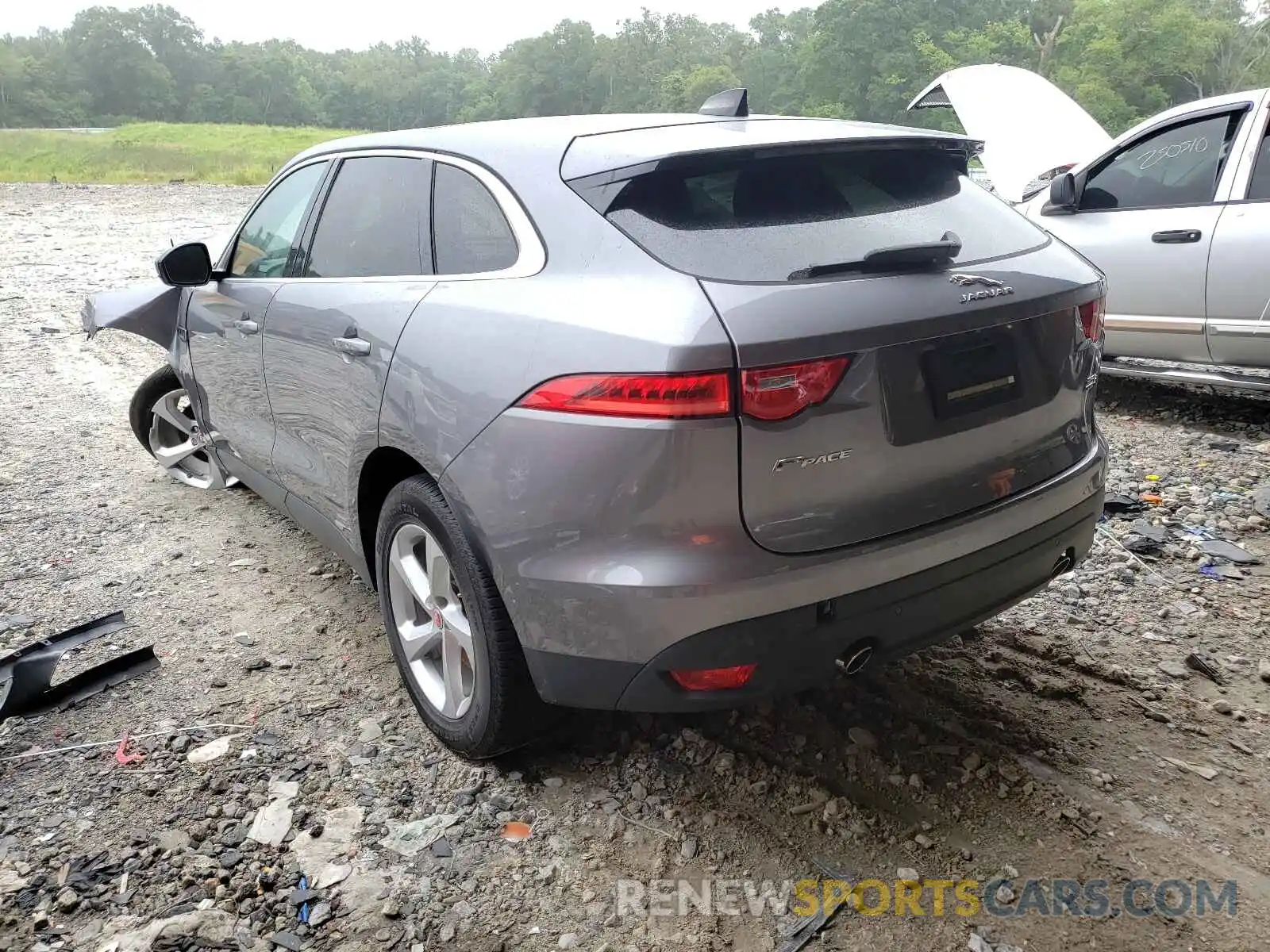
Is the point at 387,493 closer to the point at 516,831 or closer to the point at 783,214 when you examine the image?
the point at 516,831

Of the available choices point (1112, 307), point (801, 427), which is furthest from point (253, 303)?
point (1112, 307)

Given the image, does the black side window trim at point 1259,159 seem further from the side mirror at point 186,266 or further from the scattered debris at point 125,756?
the scattered debris at point 125,756

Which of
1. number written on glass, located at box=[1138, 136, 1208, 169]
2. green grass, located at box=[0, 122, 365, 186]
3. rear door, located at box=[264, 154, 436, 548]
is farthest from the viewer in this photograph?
green grass, located at box=[0, 122, 365, 186]

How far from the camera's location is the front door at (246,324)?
348 centimetres

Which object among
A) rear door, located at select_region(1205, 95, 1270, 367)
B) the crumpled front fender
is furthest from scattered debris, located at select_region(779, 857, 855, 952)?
rear door, located at select_region(1205, 95, 1270, 367)

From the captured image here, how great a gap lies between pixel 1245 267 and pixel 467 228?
4555 mm

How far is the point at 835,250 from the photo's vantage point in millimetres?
2107

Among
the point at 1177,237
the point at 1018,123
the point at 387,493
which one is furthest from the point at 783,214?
the point at 1018,123

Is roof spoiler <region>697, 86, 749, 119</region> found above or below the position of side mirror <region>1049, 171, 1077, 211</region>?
above

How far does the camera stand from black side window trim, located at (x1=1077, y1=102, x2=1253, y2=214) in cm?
533

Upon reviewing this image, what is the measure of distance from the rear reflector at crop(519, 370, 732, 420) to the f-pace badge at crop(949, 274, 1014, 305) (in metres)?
0.67

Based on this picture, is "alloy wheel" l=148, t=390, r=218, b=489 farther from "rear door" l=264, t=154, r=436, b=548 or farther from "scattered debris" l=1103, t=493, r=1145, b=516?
"scattered debris" l=1103, t=493, r=1145, b=516

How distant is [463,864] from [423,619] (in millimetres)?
751

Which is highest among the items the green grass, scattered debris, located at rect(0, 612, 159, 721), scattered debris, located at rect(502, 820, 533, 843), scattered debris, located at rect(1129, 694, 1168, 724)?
the green grass
